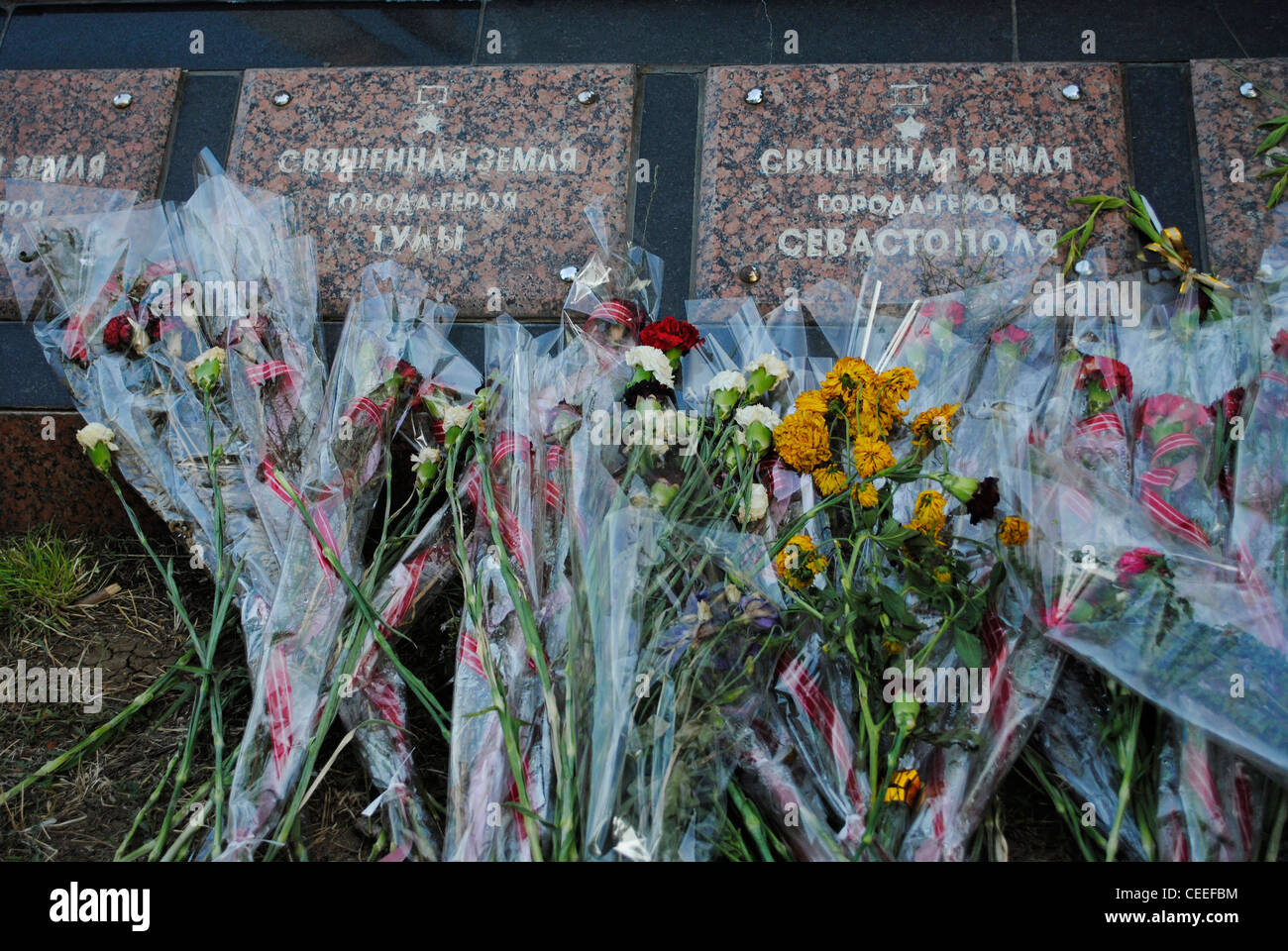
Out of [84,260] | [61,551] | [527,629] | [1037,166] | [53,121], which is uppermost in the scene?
[53,121]

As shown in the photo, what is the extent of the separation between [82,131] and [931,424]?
9.36 feet

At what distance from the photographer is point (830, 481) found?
2.06 meters

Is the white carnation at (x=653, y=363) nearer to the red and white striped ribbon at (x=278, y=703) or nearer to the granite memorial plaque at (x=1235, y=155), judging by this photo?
the red and white striped ribbon at (x=278, y=703)

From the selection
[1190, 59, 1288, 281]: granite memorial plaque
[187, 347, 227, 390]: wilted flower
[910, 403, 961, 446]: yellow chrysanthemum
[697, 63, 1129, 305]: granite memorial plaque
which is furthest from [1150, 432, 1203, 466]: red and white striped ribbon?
[187, 347, 227, 390]: wilted flower

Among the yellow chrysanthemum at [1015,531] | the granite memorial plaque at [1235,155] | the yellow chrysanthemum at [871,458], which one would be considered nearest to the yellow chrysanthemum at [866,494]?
the yellow chrysanthemum at [871,458]

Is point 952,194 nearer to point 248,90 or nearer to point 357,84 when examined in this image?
point 357,84

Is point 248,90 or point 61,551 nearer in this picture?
point 61,551

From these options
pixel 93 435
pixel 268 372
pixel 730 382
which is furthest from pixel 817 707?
pixel 93 435

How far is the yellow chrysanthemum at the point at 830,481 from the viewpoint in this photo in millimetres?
2062

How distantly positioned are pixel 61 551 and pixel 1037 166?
2780mm

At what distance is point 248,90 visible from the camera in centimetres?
348
